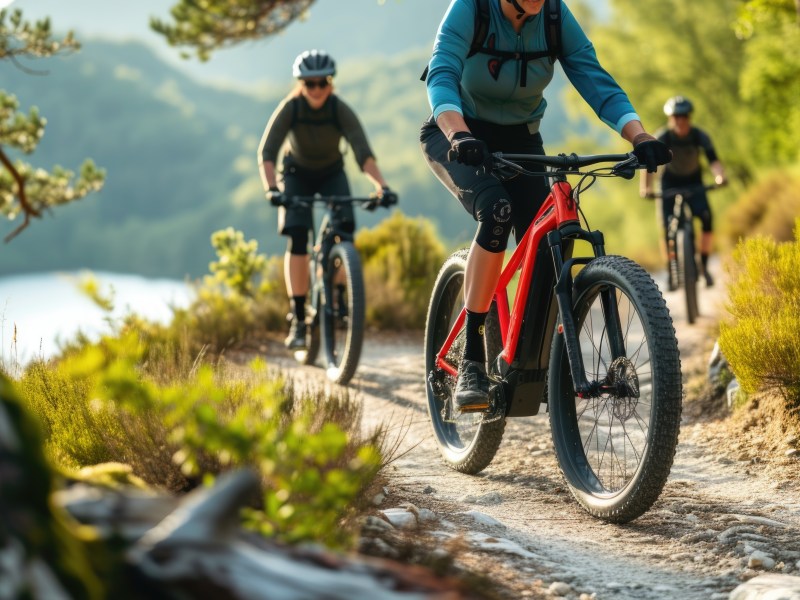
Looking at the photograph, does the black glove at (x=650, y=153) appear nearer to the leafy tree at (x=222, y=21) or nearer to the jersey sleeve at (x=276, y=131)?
the jersey sleeve at (x=276, y=131)

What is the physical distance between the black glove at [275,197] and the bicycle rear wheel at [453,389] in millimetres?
2528

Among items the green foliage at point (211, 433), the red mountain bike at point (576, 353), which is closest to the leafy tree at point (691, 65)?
the red mountain bike at point (576, 353)

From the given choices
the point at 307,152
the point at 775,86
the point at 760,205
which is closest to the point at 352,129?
the point at 307,152

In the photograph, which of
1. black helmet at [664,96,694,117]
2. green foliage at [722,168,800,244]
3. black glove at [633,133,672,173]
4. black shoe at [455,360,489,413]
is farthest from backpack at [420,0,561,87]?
green foliage at [722,168,800,244]

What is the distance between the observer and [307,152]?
25.8 feet

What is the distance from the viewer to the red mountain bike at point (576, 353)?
3.45 m

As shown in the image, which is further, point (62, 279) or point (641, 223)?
point (641, 223)

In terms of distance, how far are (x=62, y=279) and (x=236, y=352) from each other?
6301 mm

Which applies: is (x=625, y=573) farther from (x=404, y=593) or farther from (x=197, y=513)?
(x=197, y=513)

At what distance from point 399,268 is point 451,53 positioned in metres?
7.06

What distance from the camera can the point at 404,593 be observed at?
1.58 meters

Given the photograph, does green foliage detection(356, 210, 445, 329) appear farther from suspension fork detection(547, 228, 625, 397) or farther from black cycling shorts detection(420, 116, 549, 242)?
suspension fork detection(547, 228, 625, 397)

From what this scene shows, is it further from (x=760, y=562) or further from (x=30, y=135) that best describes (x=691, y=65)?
(x=760, y=562)

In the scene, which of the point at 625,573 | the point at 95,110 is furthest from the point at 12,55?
the point at 95,110
